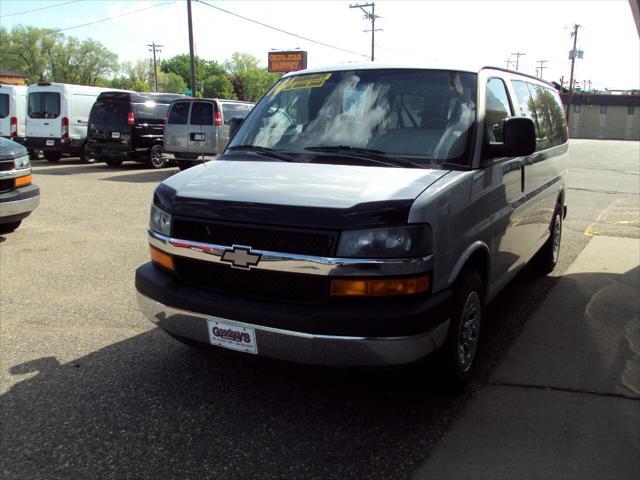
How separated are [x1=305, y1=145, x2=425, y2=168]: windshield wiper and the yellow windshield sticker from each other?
725 millimetres

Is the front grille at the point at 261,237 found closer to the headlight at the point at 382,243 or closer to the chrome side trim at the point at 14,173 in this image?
the headlight at the point at 382,243

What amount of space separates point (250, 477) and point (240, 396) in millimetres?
805

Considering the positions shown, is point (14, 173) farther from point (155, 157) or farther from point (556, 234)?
point (155, 157)

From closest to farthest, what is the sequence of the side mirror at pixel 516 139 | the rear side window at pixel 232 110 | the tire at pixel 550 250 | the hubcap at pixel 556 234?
1. the side mirror at pixel 516 139
2. the tire at pixel 550 250
3. the hubcap at pixel 556 234
4. the rear side window at pixel 232 110

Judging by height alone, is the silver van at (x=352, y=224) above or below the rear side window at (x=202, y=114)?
below

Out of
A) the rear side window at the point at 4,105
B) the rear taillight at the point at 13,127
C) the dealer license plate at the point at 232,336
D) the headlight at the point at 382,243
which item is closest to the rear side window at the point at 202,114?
the rear taillight at the point at 13,127

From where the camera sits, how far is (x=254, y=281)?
2961 millimetres

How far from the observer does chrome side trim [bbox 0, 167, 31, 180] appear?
22.9 ft

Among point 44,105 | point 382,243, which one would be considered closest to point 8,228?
point 382,243

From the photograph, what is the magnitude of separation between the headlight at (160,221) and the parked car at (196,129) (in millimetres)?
11110

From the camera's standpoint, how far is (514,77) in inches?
182

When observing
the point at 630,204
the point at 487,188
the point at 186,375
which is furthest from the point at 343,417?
the point at 630,204

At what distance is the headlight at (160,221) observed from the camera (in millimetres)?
3232

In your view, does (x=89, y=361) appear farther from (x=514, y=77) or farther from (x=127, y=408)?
(x=514, y=77)
